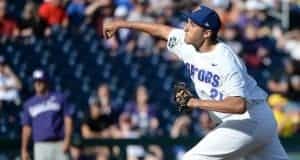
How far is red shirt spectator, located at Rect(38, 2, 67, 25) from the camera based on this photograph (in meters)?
13.2

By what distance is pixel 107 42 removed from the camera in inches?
546

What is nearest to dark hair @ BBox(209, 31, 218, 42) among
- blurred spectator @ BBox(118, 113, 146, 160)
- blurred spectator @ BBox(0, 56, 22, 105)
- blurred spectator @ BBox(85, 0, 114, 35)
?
blurred spectator @ BBox(118, 113, 146, 160)

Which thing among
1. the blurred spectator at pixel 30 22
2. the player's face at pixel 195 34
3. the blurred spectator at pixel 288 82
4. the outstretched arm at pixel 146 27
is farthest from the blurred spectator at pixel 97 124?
the player's face at pixel 195 34

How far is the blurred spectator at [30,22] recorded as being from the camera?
42.3 ft

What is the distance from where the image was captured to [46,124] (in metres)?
10.8

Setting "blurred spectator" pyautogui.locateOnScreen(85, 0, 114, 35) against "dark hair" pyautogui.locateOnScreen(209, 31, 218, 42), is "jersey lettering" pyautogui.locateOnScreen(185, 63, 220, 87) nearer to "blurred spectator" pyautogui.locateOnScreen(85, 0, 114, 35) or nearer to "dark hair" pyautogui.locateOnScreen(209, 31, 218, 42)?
"dark hair" pyautogui.locateOnScreen(209, 31, 218, 42)

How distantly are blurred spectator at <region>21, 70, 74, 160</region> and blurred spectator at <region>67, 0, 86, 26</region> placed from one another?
292 cm

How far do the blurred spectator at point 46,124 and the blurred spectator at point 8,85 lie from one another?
1200mm

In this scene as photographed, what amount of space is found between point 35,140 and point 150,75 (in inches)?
146

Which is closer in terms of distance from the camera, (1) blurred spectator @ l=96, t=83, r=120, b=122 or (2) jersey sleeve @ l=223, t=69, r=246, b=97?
(2) jersey sleeve @ l=223, t=69, r=246, b=97

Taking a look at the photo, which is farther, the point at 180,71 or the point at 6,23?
the point at 180,71

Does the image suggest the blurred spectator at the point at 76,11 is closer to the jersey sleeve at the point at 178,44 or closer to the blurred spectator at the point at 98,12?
the blurred spectator at the point at 98,12

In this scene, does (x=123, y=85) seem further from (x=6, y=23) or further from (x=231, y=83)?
(x=231, y=83)

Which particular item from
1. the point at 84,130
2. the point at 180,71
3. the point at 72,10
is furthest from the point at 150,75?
the point at 84,130
